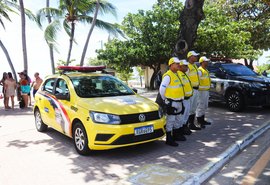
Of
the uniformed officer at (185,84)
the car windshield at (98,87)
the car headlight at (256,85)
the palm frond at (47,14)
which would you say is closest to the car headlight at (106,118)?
the car windshield at (98,87)

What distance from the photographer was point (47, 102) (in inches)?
274

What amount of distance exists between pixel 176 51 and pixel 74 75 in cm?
288

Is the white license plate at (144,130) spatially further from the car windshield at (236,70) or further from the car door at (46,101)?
the car windshield at (236,70)

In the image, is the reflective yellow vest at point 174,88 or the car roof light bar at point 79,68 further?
the car roof light bar at point 79,68

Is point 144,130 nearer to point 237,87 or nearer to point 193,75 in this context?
point 193,75

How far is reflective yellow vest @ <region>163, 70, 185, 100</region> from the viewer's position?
5.90m

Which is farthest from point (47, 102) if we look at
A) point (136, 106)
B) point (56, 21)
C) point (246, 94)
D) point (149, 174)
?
point (56, 21)

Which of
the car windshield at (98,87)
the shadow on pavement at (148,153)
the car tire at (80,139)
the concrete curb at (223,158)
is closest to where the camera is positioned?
the concrete curb at (223,158)

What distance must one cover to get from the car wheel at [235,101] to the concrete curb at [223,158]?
2.32m

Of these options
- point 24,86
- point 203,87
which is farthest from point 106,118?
point 24,86

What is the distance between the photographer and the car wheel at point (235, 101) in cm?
967

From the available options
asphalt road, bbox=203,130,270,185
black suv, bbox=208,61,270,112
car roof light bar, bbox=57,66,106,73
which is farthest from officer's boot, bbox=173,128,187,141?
black suv, bbox=208,61,270,112

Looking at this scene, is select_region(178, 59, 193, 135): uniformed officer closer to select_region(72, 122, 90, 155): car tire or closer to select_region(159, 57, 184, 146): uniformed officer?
select_region(159, 57, 184, 146): uniformed officer

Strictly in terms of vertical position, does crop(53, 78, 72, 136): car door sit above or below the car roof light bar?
below
